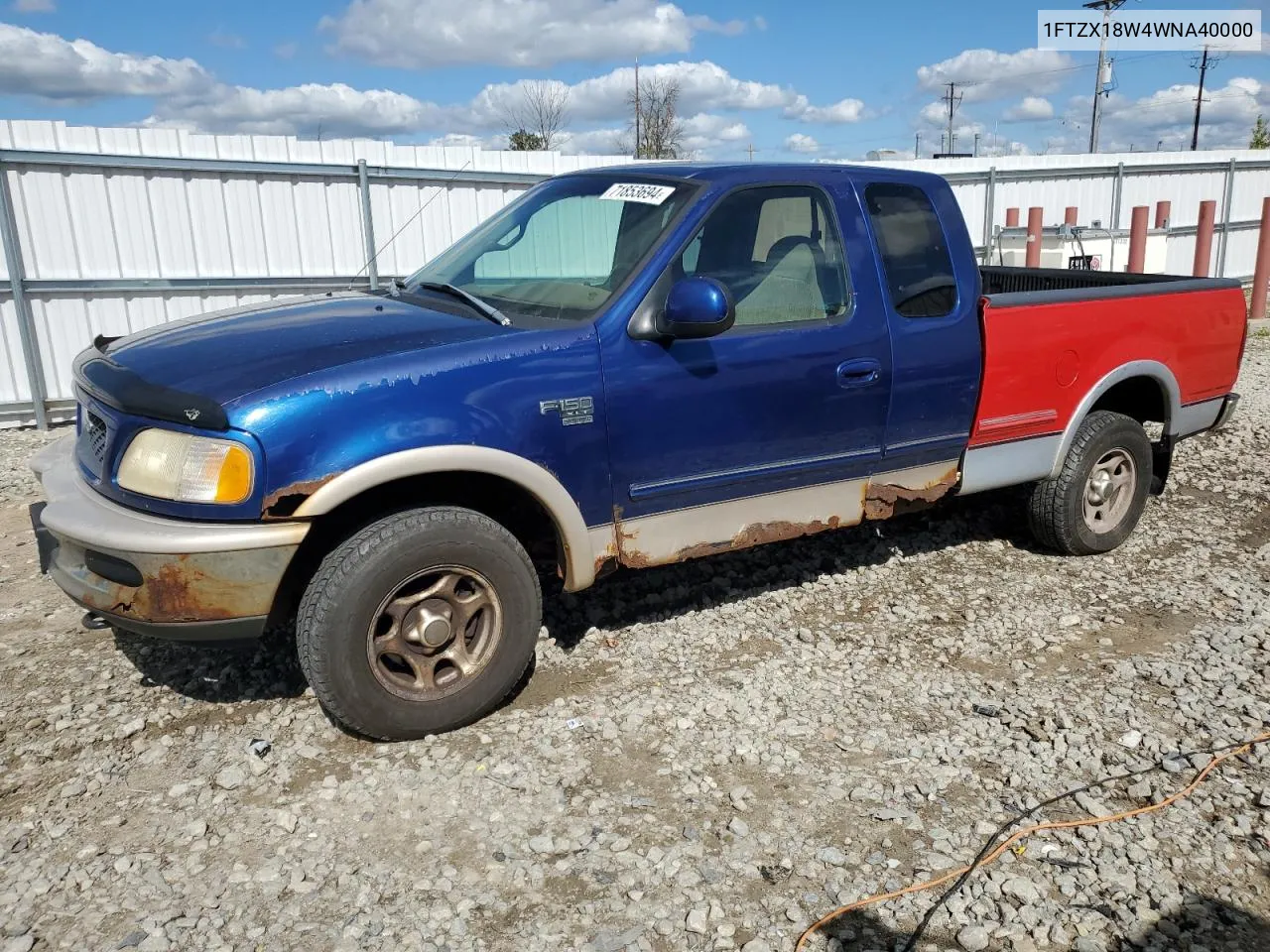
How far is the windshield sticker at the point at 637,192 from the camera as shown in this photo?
4008 millimetres

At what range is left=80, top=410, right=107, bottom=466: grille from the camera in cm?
338

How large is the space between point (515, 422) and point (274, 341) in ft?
2.95

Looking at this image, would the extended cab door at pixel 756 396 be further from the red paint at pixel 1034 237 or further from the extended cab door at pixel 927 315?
the red paint at pixel 1034 237

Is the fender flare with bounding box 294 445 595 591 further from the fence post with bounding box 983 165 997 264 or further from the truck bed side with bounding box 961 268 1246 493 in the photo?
the fence post with bounding box 983 165 997 264

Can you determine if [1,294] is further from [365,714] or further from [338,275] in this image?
[365,714]

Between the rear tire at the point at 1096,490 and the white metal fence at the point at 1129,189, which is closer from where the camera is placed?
the rear tire at the point at 1096,490

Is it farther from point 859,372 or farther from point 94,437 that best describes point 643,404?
point 94,437

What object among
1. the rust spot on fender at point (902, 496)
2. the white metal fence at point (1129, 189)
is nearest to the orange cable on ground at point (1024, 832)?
the rust spot on fender at point (902, 496)

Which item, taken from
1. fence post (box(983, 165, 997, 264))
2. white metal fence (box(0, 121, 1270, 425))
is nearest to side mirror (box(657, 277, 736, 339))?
white metal fence (box(0, 121, 1270, 425))

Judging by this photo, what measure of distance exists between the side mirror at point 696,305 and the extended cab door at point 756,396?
0.13m

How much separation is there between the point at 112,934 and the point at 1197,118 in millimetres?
74053

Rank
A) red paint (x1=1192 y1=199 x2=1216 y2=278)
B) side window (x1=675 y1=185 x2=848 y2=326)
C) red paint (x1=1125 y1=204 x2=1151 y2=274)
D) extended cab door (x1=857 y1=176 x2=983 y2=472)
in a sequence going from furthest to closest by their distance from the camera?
red paint (x1=1192 y1=199 x2=1216 y2=278) < red paint (x1=1125 y1=204 x2=1151 y2=274) < extended cab door (x1=857 y1=176 x2=983 y2=472) < side window (x1=675 y1=185 x2=848 y2=326)

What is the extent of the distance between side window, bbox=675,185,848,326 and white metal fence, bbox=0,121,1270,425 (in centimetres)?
677

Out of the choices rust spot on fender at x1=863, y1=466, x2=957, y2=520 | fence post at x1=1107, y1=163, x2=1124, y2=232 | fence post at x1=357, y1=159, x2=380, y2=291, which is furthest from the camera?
fence post at x1=1107, y1=163, x2=1124, y2=232
